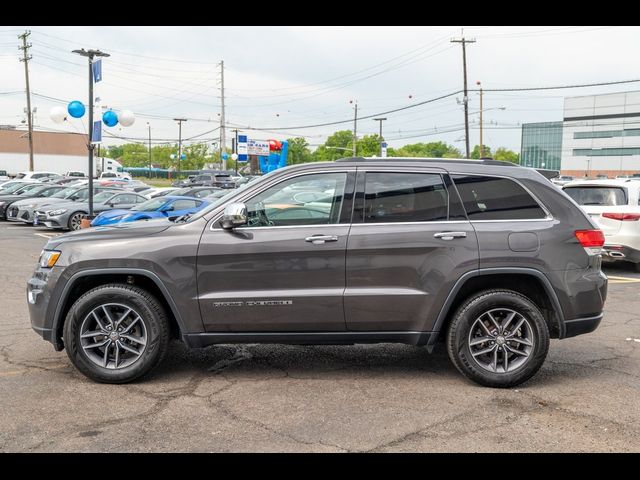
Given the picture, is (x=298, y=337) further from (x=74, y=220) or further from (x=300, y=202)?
(x=74, y=220)

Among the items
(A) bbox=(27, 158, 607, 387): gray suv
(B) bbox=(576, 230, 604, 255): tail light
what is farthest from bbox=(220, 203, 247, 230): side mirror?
(B) bbox=(576, 230, 604, 255): tail light

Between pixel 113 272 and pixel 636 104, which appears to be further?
pixel 636 104

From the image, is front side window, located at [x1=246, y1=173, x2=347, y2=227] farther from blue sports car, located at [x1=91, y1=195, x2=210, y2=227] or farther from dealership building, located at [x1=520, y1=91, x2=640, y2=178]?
dealership building, located at [x1=520, y1=91, x2=640, y2=178]

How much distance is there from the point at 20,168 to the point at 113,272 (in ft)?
306

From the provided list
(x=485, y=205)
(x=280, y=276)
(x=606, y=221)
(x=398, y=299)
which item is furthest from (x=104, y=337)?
(x=606, y=221)

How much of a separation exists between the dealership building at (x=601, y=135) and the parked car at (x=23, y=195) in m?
91.1

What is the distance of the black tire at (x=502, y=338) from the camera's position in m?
5.02

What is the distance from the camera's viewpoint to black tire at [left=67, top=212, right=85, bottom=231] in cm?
1917

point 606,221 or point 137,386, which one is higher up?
point 606,221

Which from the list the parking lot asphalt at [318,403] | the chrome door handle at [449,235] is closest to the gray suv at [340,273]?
the chrome door handle at [449,235]

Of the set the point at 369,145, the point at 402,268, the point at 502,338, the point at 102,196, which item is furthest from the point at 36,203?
the point at 369,145

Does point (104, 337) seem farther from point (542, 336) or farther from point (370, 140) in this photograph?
point (370, 140)

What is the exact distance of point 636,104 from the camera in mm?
99000

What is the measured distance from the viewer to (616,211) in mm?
10883
